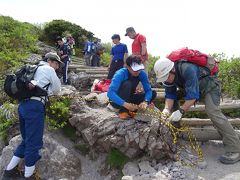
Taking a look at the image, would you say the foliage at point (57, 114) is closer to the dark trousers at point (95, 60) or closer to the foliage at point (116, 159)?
the foliage at point (116, 159)

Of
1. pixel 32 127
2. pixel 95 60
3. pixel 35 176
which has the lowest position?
pixel 35 176

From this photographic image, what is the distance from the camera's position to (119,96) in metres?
6.50

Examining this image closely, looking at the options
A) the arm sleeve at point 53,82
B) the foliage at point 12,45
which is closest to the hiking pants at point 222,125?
the arm sleeve at point 53,82

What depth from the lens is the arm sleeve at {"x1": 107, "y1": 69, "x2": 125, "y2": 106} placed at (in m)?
6.22

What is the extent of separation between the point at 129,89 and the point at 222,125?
5.62 ft

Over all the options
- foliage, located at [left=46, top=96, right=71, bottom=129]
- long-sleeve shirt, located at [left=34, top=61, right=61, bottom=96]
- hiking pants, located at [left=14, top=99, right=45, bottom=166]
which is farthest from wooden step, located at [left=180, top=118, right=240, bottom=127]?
hiking pants, located at [left=14, top=99, right=45, bottom=166]

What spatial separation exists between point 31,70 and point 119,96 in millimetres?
1607

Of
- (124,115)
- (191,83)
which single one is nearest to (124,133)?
(124,115)

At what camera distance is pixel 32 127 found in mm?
5996

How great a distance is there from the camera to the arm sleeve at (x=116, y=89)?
6219 mm

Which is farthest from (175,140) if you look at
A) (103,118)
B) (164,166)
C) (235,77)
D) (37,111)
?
(235,77)

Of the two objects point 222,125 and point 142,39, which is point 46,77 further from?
point 142,39

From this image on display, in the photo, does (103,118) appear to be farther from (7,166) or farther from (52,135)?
(7,166)

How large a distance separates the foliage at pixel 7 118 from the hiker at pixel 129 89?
2.34 metres
